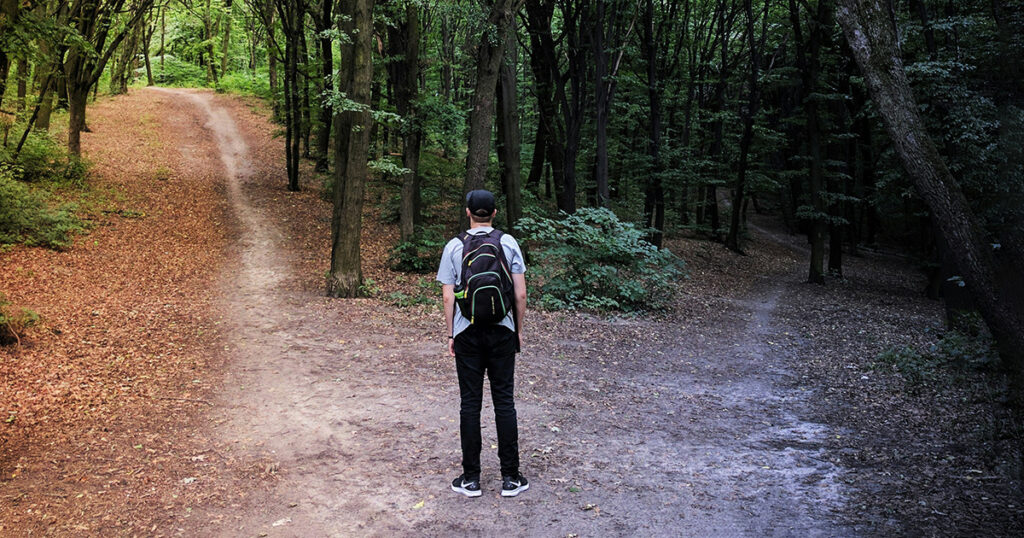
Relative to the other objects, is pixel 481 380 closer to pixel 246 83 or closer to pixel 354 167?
pixel 354 167

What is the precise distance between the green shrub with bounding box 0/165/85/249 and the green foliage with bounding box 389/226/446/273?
6.69 m

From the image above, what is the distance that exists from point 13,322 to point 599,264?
9.35 m

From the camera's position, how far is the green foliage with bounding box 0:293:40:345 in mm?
6902

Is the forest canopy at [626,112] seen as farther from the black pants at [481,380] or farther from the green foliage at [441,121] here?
the black pants at [481,380]

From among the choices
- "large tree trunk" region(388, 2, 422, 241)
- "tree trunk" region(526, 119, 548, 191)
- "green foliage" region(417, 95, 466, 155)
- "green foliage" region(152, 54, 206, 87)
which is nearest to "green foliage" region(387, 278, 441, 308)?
"large tree trunk" region(388, 2, 422, 241)

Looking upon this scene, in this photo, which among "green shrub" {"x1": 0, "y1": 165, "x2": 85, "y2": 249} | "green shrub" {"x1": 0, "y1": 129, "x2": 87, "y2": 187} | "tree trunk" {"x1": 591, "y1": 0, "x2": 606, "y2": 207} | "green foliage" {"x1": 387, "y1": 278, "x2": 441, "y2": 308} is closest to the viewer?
"green foliage" {"x1": 387, "y1": 278, "x2": 441, "y2": 308}

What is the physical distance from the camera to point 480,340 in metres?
4.07

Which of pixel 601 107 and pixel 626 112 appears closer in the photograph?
pixel 601 107

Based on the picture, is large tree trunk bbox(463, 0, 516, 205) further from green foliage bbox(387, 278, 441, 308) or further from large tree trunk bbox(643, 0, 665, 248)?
large tree trunk bbox(643, 0, 665, 248)

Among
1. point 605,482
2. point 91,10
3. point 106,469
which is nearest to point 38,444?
point 106,469

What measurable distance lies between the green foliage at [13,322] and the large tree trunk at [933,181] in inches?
372

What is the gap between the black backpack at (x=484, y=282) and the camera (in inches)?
155

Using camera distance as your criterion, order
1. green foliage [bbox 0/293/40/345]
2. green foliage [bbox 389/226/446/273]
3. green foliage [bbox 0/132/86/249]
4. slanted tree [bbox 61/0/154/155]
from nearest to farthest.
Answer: green foliage [bbox 0/293/40/345]
green foliage [bbox 0/132/86/249]
green foliage [bbox 389/226/446/273]
slanted tree [bbox 61/0/154/155]

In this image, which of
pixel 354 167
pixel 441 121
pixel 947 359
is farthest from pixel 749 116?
pixel 947 359
